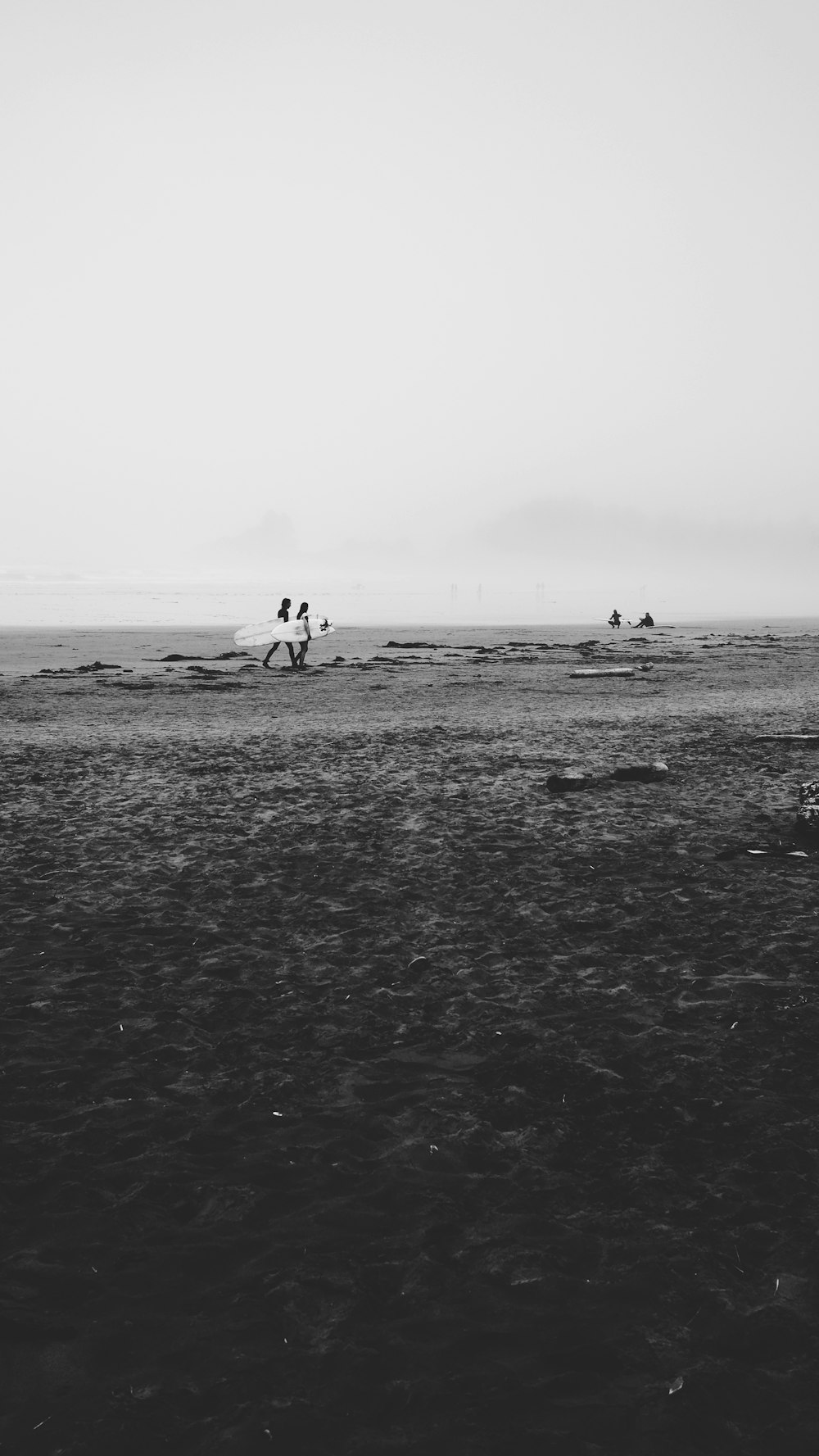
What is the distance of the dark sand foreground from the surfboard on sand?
22848mm

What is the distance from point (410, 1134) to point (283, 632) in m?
29.1

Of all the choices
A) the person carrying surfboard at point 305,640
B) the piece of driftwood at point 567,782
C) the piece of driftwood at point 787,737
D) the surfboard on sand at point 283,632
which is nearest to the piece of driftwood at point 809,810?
the piece of driftwood at point 567,782

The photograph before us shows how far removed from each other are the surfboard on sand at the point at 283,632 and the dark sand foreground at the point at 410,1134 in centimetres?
2285

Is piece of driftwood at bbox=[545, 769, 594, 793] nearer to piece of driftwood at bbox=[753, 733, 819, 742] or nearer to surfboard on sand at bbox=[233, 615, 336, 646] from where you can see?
piece of driftwood at bbox=[753, 733, 819, 742]

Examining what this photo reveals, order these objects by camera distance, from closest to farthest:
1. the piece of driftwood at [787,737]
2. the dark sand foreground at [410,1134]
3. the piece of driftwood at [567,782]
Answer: the dark sand foreground at [410,1134] → the piece of driftwood at [567,782] → the piece of driftwood at [787,737]

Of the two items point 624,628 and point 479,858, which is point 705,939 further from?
point 624,628

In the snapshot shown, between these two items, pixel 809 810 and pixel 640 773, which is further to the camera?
pixel 640 773

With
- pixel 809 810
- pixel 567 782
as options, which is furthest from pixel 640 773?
pixel 809 810

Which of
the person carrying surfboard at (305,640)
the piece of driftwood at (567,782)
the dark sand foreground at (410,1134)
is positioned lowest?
the dark sand foreground at (410,1134)

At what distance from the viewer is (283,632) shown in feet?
106

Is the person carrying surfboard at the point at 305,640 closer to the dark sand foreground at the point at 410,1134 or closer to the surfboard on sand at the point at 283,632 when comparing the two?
the surfboard on sand at the point at 283,632

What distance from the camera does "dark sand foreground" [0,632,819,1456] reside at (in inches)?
110

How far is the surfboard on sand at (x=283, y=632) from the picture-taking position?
3206 centimetres

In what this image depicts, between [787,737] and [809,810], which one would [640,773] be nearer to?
[809,810]
